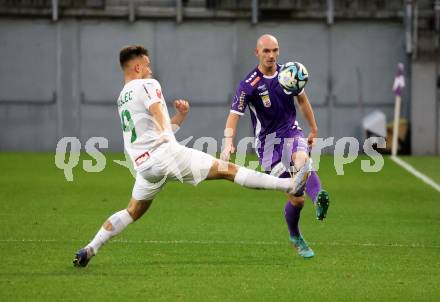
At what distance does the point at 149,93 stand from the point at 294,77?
2.04m

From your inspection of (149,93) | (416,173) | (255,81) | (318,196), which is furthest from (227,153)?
(416,173)

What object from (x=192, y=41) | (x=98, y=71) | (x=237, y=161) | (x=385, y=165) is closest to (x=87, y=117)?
(x=98, y=71)

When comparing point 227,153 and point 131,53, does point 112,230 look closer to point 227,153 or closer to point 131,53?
point 227,153

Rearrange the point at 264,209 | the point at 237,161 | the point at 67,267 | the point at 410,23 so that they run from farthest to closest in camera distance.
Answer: the point at 410,23
the point at 237,161
the point at 264,209
the point at 67,267

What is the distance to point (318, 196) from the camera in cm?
1160

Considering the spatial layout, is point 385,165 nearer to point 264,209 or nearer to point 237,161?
point 237,161

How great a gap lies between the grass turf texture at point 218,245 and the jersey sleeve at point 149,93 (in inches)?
60.8

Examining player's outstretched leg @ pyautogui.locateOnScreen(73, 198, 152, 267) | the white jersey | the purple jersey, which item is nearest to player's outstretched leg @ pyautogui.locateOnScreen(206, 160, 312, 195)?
the white jersey

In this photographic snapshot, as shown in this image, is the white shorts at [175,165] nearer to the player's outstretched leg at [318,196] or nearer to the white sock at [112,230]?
the white sock at [112,230]

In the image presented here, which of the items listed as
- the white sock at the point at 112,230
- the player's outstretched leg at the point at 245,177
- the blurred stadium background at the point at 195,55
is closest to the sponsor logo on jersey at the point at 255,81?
the player's outstretched leg at the point at 245,177

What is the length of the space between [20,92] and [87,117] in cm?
169

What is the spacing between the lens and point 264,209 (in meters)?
16.8

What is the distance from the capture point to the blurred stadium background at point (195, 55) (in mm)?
27734

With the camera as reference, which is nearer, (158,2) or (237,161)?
(237,161)
